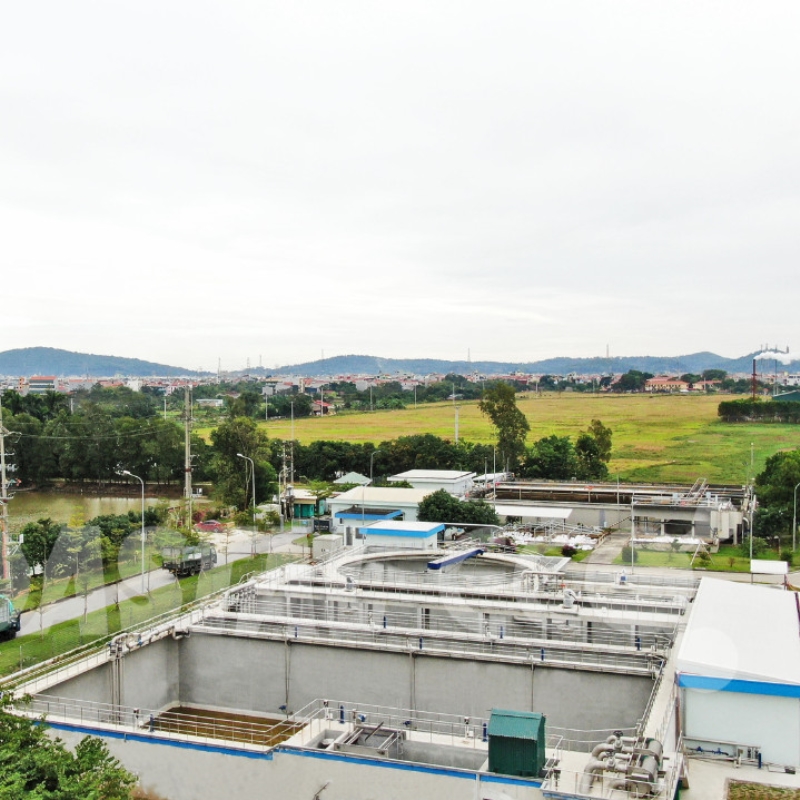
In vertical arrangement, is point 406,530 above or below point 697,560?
above

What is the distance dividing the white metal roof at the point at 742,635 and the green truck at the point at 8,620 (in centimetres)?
1004

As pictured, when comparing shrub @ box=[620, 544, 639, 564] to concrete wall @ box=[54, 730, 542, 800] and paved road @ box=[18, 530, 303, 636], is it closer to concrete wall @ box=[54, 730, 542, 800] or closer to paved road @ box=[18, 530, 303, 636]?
paved road @ box=[18, 530, 303, 636]

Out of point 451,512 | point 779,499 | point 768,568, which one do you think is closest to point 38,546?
point 451,512

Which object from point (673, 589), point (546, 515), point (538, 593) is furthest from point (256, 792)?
point (546, 515)

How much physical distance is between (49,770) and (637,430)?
4353cm

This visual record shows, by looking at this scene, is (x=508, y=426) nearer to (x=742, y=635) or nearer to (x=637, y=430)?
(x=637, y=430)

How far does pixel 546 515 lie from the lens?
74.6 feet

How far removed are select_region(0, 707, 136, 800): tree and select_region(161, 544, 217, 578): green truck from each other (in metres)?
10.4

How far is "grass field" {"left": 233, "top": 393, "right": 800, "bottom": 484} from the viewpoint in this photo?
1373 inches

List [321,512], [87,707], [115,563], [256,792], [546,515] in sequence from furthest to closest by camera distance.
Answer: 1. [321,512]
2. [546,515]
3. [115,563]
4. [87,707]
5. [256,792]

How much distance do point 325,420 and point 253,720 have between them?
42756mm

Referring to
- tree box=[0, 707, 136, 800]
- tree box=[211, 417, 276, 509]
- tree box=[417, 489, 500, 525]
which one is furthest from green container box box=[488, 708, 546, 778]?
tree box=[211, 417, 276, 509]

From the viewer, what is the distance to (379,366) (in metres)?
181

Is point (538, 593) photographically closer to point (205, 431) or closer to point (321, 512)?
point (321, 512)
